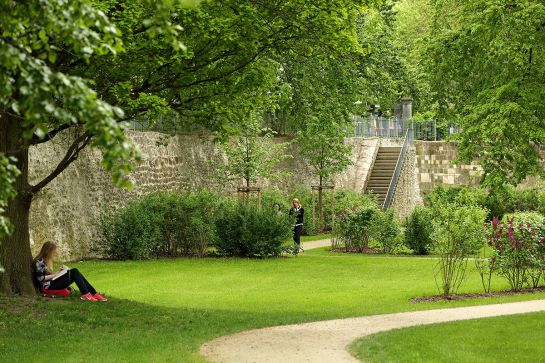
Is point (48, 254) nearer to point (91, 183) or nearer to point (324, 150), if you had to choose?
point (91, 183)

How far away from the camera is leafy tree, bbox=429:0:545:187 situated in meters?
20.1

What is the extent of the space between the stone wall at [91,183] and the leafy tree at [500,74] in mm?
7028

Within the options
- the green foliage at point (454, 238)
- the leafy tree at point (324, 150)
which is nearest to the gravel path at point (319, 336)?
the green foliage at point (454, 238)

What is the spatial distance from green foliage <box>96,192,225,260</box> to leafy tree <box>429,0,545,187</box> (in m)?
7.55

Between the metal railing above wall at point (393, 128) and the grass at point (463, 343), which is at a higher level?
the metal railing above wall at point (393, 128)

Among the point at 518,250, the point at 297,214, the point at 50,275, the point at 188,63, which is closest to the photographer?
the point at 188,63

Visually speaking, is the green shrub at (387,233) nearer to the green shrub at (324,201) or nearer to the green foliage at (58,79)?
the green shrub at (324,201)

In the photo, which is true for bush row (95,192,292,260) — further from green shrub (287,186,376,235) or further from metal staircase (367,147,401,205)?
metal staircase (367,147,401,205)

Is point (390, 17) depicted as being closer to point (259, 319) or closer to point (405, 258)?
point (405, 258)

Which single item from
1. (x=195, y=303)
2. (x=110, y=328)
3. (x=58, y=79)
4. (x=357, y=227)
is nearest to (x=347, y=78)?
(x=357, y=227)

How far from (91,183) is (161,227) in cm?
218

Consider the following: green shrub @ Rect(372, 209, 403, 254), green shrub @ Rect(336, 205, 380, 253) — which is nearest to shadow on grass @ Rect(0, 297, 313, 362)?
green shrub @ Rect(372, 209, 403, 254)

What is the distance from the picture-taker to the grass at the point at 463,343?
35.2 feet

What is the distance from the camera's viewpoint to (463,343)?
37.7 feet
